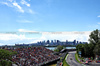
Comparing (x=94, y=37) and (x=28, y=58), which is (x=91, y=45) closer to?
(x=94, y=37)

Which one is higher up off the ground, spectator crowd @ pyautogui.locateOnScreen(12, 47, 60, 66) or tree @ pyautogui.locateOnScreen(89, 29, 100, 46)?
tree @ pyautogui.locateOnScreen(89, 29, 100, 46)

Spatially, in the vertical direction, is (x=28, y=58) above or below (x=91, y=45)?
below

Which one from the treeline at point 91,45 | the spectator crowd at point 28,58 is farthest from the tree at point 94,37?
the spectator crowd at point 28,58

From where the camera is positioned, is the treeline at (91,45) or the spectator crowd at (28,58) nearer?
the spectator crowd at (28,58)

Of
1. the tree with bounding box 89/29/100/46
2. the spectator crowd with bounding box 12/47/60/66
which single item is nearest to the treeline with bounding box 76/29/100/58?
the tree with bounding box 89/29/100/46

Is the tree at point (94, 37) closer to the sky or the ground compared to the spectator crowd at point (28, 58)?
closer to the sky

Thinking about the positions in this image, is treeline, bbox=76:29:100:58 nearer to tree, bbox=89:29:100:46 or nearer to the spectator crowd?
tree, bbox=89:29:100:46

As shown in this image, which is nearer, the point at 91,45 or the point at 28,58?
the point at 28,58

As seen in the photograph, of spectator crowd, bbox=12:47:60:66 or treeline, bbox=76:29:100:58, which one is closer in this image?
spectator crowd, bbox=12:47:60:66

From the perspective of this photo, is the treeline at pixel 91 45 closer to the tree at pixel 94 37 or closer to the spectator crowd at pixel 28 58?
the tree at pixel 94 37

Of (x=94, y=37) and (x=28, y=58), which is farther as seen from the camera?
(x=94, y=37)

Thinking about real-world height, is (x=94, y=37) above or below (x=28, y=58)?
above

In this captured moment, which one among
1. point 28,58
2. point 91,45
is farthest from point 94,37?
point 28,58
